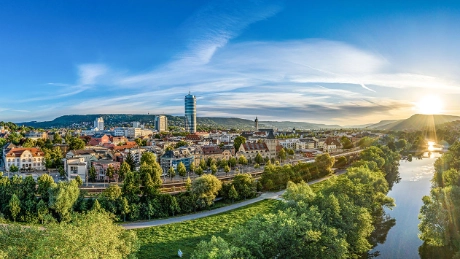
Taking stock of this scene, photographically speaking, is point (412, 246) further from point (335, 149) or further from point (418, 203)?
point (335, 149)

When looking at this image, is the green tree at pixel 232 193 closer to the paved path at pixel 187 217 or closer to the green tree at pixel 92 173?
the paved path at pixel 187 217

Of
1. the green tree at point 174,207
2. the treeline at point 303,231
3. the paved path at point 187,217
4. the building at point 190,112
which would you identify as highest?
the building at point 190,112

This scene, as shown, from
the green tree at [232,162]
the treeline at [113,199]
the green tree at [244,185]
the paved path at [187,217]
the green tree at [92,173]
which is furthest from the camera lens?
the green tree at [232,162]

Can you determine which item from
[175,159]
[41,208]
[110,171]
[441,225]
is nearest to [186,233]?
[41,208]

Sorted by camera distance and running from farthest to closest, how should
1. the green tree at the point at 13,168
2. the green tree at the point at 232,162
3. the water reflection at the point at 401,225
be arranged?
the green tree at the point at 232,162
the green tree at the point at 13,168
the water reflection at the point at 401,225

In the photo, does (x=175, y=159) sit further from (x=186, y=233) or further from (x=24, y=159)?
(x=24, y=159)

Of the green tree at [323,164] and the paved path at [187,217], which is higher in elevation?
the green tree at [323,164]

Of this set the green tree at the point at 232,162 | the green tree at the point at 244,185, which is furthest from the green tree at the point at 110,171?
the green tree at the point at 232,162
